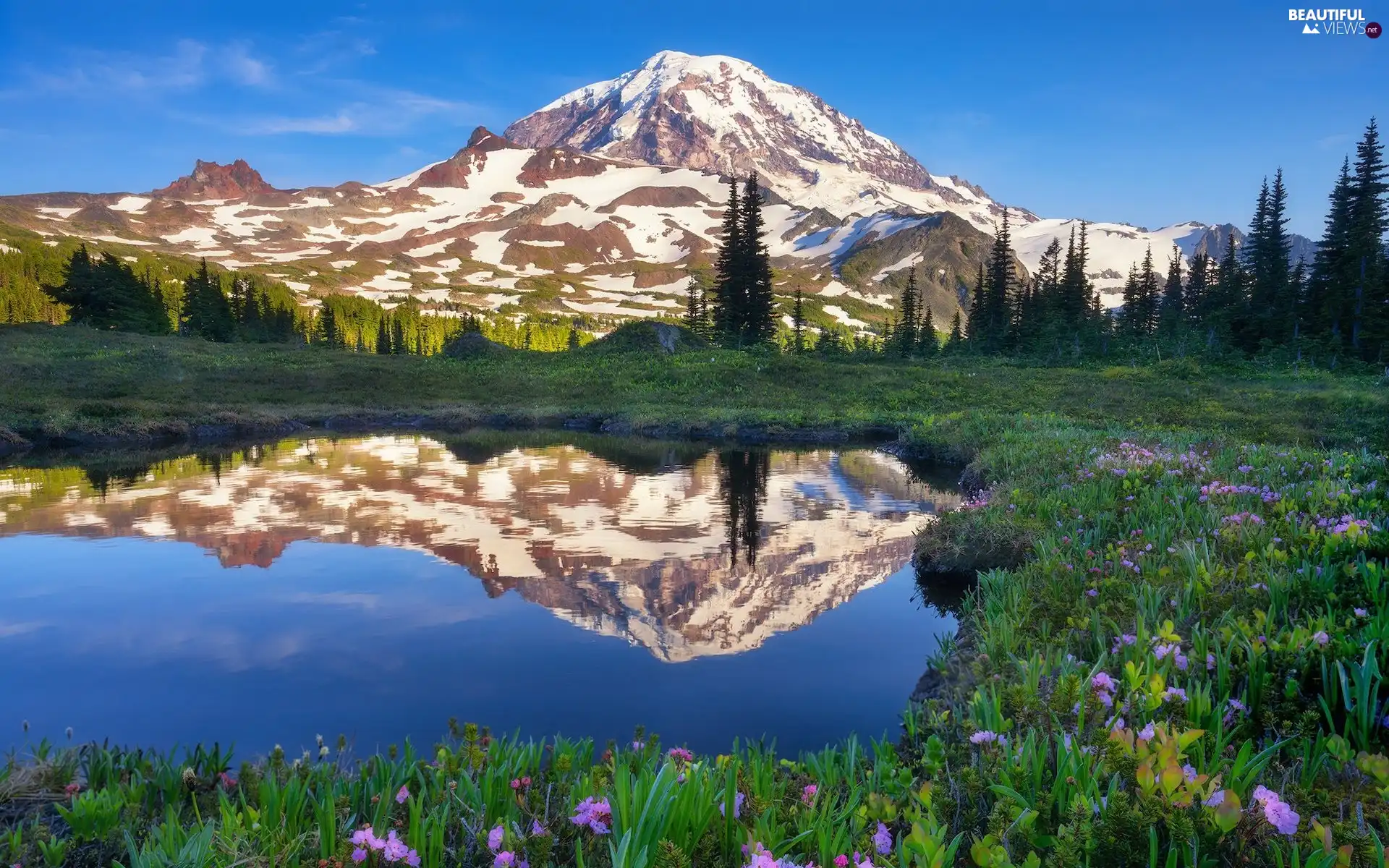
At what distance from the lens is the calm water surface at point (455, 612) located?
20.8 ft

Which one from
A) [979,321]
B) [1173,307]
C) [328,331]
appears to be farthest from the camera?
[328,331]

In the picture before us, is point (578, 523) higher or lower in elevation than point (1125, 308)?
lower

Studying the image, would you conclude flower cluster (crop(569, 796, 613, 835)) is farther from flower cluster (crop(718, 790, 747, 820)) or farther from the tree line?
the tree line

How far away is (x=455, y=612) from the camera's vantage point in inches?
357

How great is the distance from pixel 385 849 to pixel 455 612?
260 inches

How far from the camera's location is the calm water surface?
6348mm

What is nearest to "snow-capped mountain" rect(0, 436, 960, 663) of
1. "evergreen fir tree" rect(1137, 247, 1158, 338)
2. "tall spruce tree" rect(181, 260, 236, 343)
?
"tall spruce tree" rect(181, 260, 236, 343)

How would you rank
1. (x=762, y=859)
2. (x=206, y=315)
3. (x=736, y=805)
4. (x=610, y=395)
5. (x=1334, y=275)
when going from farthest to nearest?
1. (x=206, y=315)
2. (x=1334, y=275)
3. (x=610, y=395)
4. (x=736, y=805)
5. (x=762, y=859)

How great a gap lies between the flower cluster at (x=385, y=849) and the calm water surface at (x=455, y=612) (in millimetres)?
3282

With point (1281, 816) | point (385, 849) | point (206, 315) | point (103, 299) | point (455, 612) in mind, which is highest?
point (103, 299)

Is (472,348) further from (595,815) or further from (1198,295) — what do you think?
(1198,295)

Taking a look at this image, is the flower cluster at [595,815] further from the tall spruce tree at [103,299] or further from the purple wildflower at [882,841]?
the tall spruce tree at [103,299]

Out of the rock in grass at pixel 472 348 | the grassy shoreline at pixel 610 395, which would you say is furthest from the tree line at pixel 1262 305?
the rock in grass at pixel 472 348

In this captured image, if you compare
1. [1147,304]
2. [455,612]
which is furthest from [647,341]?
[1147,304]
